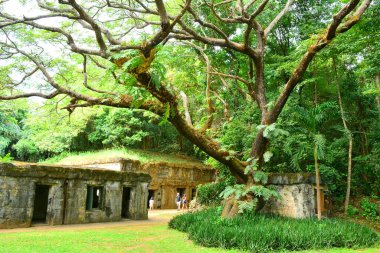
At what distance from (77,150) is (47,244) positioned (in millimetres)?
→ 23702

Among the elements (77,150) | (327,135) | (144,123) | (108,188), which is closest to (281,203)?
(327,135)

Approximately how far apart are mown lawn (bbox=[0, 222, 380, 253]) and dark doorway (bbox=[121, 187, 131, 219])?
5.41m

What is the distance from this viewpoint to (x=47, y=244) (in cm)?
880

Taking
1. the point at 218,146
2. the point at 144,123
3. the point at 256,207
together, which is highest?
the point at 144,123

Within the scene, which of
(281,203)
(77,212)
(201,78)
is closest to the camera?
(281,203)

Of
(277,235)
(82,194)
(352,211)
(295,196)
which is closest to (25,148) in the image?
(82,194)

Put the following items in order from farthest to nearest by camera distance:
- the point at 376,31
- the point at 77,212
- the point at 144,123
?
1. the point at 144,123
2. the point at 77,212
3. the point at 376,31

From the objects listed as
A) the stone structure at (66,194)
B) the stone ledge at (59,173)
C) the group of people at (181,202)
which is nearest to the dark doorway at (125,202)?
the stone structure at (66,194)

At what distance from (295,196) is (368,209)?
13.6 feet

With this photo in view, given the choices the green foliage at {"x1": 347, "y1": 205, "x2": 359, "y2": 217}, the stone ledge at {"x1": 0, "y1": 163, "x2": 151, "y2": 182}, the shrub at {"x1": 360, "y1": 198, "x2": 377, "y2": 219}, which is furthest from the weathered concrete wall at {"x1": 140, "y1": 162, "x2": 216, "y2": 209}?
the shrub at {"x1": 360, "y1": 198, "x2": 377, "y2": 219}

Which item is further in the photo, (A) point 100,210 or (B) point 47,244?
(A) point 100,210

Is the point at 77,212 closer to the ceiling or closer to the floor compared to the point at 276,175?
closer to the floor

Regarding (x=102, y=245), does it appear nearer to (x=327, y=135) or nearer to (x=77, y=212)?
(x=77, y=212)

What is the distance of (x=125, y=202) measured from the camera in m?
17.0
